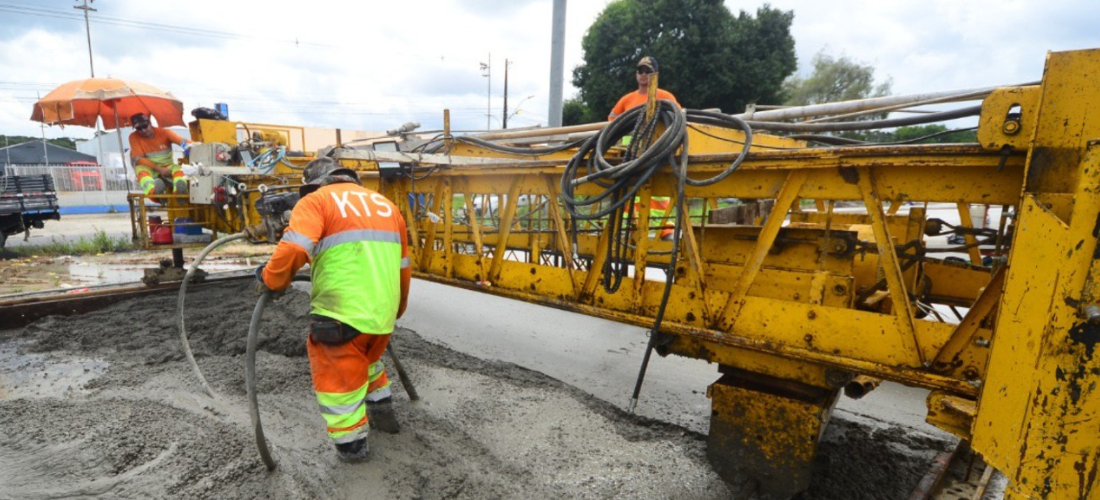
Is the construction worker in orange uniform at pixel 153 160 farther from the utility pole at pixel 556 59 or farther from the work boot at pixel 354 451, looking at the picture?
the utility pole at pixel 556 59

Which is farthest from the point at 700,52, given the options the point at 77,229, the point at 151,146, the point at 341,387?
the point at 341,387

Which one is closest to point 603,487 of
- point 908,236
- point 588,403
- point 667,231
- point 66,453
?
point 588,403

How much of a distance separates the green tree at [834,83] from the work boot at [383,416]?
1588 inches

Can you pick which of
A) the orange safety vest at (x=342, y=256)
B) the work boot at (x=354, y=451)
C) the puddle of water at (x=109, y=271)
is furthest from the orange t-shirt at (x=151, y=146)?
the work boot at (x=354, y=451)

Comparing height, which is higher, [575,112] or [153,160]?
[575,112]

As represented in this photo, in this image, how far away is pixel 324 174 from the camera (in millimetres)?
3057

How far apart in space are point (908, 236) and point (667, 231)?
2.90 metres

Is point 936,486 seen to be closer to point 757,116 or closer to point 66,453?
point 757,116

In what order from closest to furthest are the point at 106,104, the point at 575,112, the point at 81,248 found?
1. the point at 106,104
2. the point at 81,248
3. the point at 575,112

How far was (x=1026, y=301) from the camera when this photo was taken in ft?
5.18

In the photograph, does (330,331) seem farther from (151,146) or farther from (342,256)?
(151,146)

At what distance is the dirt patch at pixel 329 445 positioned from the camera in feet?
8.75

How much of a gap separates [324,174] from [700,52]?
24.9 meters

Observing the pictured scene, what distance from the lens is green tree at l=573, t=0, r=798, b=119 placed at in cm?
2461
